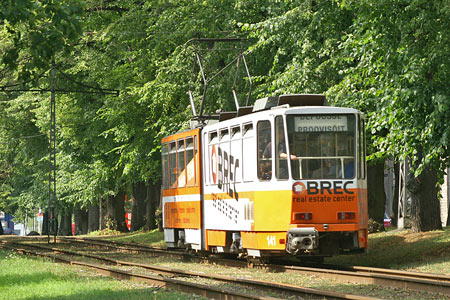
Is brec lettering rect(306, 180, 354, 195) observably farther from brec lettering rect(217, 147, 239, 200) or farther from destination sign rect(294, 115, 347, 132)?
brec lettering rect(217, 147, 239, 200)

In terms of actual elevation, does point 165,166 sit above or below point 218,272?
above

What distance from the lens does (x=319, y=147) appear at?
58.4 feet

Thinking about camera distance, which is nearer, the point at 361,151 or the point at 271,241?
the point at 271,241

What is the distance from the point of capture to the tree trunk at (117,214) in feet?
158

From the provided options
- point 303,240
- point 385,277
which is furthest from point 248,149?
point 385,277

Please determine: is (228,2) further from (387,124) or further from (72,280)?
(72,280)

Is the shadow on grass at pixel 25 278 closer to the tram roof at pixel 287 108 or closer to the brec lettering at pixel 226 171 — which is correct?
the brec lettering at pixel 226 171

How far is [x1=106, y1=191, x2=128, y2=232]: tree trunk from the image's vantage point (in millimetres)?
48291

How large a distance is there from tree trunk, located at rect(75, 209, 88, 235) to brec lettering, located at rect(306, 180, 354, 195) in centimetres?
4505

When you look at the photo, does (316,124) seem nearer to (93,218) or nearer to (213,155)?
(213,155)

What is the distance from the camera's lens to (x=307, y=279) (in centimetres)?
1633

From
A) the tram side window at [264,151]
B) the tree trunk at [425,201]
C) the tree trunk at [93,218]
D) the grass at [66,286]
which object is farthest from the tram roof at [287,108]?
the tree trunk at [93,218]

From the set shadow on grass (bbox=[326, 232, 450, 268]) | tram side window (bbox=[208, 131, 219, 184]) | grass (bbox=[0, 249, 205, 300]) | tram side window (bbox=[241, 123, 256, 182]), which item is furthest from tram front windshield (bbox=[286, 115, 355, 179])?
grass (bbox=[0, 249, 205, 300])

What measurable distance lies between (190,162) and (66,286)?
6878mm
